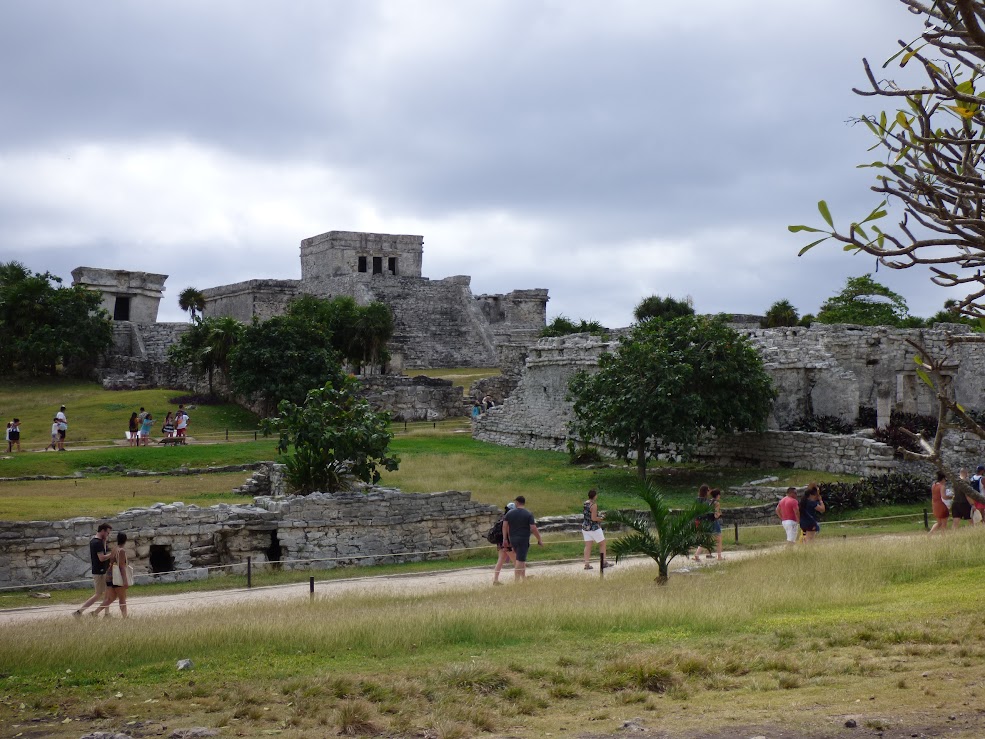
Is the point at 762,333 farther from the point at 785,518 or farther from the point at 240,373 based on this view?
the point at 240,373

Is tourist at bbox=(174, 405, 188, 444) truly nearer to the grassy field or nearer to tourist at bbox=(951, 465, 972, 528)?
tourist at bbox=(951, 465, 972, 528)

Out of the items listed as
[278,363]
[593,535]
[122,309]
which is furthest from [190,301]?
[593,535]

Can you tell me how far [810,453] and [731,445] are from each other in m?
2.60

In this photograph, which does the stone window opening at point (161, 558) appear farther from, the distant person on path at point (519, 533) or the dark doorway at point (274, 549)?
the distant person on path at point (519, 533)

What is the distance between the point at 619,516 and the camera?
13625mm

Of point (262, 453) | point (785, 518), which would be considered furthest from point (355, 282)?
point (785, 518)

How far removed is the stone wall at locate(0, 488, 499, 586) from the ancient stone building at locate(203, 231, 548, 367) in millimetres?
35624

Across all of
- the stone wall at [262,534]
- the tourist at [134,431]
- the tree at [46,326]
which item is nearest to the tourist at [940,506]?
the stone wall at [262,534]

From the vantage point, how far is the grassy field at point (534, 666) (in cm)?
752

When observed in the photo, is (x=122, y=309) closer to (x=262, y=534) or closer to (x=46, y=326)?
(x=46, y=326)

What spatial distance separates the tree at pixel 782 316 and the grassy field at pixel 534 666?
1589 inches

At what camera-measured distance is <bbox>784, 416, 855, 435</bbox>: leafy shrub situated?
25.0 metres

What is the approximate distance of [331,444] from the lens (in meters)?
18.8

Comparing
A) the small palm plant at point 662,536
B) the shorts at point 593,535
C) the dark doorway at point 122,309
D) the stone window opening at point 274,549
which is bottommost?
the stone window opening at point 274,549
